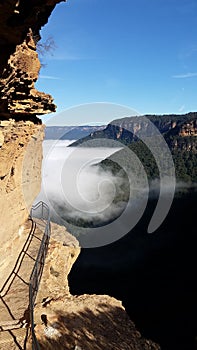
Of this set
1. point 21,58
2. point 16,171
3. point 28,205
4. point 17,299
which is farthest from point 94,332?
point 21,58

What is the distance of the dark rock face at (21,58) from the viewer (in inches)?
140

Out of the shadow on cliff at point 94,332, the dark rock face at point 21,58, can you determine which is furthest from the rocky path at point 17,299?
the dark rock face at point 21,58

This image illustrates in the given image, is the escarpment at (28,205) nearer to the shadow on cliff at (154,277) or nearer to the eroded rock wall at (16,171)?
the eroded rock wall at (16,171)

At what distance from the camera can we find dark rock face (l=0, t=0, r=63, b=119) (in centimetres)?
356

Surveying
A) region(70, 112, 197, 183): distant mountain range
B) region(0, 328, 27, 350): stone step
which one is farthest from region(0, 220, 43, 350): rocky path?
region(70, 112, 197, 183): distant mountain range

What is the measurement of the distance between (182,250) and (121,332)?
22739 millimetres

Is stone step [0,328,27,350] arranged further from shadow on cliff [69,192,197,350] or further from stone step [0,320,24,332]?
shadow on cliff [69,192,197,350]

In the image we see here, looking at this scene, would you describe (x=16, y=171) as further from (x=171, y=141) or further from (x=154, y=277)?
(x=171, y=141)

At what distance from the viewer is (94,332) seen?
9.79 m

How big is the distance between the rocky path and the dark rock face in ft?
14.9

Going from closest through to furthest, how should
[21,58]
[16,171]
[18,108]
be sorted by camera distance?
[21,58] → [18,108] → [16,171]

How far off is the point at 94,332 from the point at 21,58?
8.04 meters

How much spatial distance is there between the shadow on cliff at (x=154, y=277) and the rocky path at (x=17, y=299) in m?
8.90

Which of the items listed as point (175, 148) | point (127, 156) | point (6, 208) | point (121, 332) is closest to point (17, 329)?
point (6, 208)
